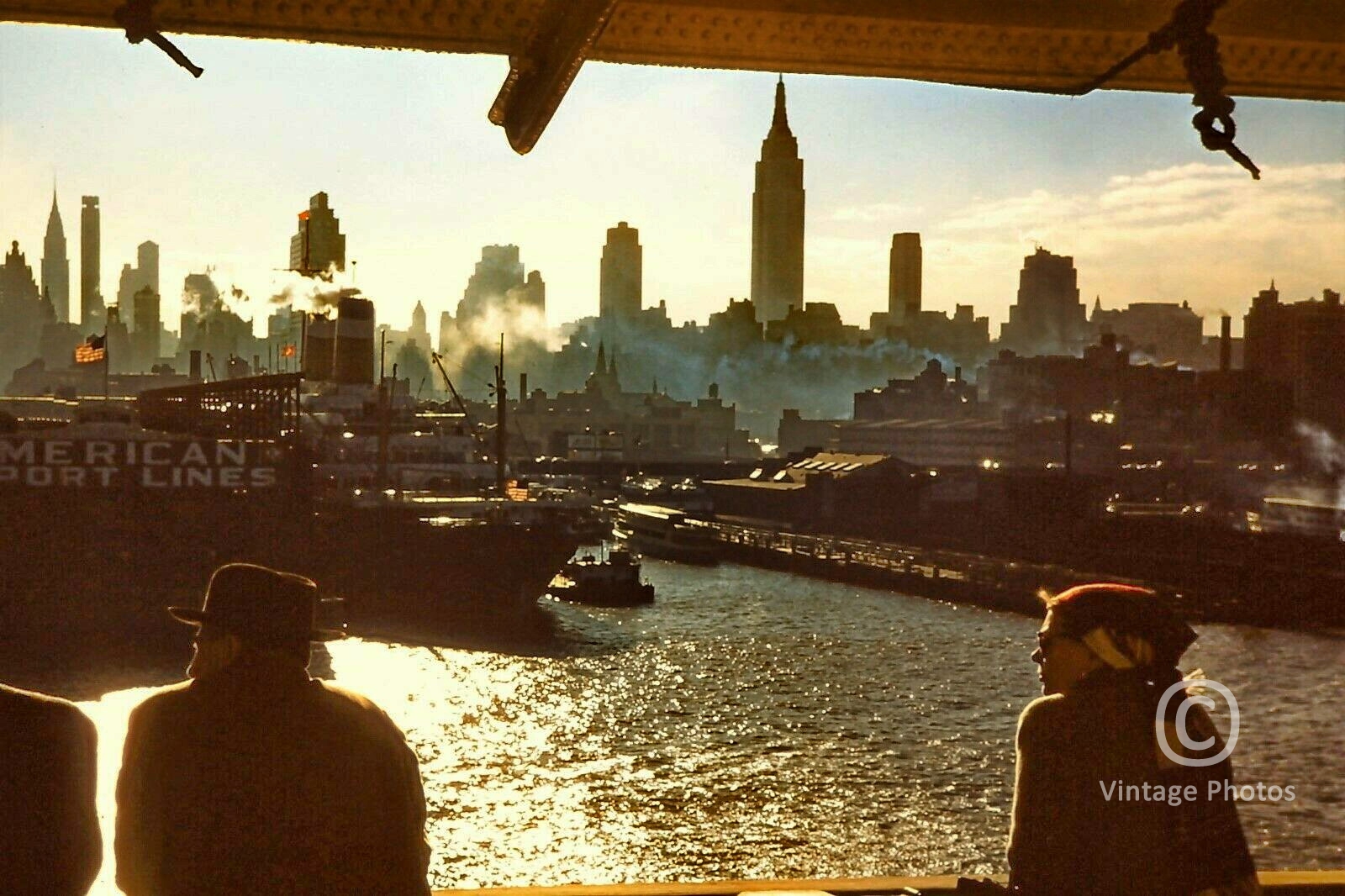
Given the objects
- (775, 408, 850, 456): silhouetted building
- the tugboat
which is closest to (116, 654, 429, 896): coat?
the tugboat

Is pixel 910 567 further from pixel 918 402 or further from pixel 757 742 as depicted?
pixel 918 402

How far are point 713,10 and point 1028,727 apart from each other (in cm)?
255

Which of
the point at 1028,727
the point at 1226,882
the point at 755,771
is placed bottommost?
the point at 755,771

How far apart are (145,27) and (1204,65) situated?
3388 mm

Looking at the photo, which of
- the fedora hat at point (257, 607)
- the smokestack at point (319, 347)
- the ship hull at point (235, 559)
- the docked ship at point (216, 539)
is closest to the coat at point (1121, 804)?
the fedora hat at point (257, 607)

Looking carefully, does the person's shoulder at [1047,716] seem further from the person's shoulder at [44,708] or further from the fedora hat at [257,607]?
the person's shoulder at [44,708]

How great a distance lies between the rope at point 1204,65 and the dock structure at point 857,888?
2581 millimetres

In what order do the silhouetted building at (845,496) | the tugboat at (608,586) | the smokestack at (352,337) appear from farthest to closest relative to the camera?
the silhouetted building at (845,496)
the smokestack at (352,337)
the tugboat at (608,586)

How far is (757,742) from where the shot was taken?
92.7 ft

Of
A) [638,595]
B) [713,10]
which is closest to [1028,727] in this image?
[713,10]

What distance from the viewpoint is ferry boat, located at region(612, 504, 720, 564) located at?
64312 mm

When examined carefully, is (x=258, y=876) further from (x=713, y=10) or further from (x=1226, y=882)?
(x=713, y=10)

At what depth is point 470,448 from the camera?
5847 cm

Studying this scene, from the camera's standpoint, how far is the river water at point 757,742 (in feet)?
70.6
